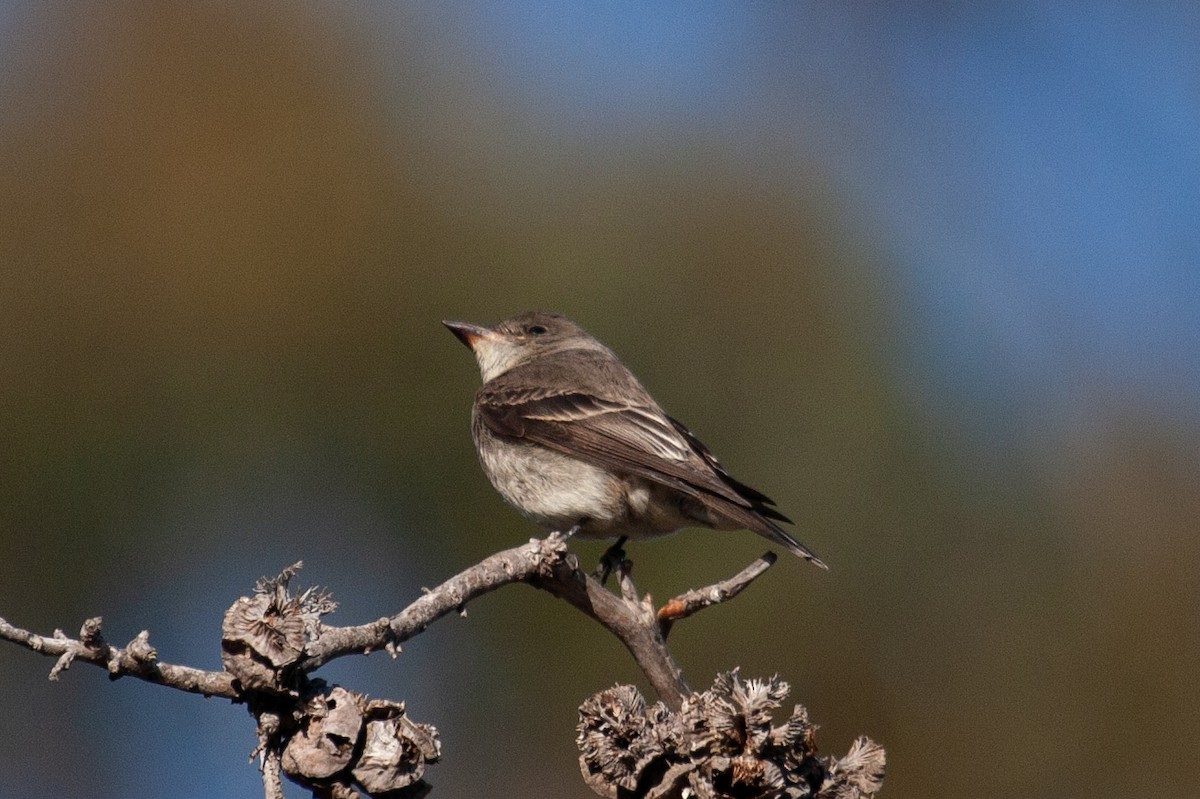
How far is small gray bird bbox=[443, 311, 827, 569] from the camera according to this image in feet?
19.4

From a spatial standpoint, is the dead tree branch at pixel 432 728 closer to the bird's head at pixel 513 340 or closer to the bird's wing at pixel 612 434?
the bird's wing at pixel 612 434

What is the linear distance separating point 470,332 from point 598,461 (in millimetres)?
2146

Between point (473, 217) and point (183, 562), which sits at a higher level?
point (473, 217)

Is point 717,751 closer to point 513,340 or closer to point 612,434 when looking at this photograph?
point 612,434

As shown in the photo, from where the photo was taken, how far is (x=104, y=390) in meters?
11.8

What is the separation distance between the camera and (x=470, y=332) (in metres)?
8.16

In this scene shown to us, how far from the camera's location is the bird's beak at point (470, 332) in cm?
812

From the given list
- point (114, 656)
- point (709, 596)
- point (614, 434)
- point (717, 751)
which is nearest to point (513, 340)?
point (614, 434)

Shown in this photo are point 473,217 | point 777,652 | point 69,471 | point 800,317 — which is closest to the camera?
point 777,652

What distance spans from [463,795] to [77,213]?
6718 millimetres

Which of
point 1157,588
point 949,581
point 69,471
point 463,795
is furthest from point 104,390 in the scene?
point 1157,588

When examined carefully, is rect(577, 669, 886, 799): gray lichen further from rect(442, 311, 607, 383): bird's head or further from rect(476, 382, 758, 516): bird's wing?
rect(442, 311, 607, 383): bird's head

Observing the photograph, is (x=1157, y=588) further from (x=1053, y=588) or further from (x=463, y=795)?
(x=463, y=795)

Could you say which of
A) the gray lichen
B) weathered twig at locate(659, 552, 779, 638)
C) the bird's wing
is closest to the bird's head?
the bird's wing
